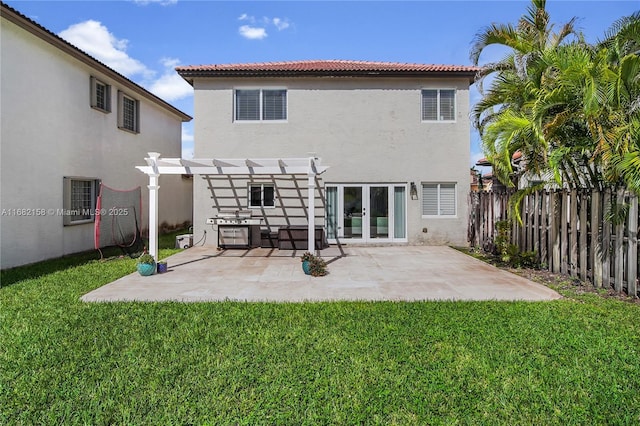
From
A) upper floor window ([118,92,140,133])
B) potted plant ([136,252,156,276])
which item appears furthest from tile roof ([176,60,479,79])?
potted plant ([136,252,156,276])

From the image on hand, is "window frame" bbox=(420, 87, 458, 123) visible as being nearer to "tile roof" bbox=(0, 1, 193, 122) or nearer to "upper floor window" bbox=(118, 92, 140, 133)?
"tile roof" bbox=(0, 1, 193, 122)

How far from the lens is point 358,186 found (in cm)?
1393

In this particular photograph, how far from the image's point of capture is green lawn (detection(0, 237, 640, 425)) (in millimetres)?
3316

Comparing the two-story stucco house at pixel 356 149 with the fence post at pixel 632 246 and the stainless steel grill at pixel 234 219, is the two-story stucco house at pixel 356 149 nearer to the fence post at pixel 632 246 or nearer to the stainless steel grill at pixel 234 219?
the stainless steel grill at pixel 234 219

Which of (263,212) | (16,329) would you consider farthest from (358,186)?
(16,329)

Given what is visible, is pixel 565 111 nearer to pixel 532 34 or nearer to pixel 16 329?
pixel 532 34

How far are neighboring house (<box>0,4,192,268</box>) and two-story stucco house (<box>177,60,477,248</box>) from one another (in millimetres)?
3745

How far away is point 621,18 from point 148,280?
1181cm

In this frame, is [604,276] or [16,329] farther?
[604,276]

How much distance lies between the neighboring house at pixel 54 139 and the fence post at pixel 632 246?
48.2 feet

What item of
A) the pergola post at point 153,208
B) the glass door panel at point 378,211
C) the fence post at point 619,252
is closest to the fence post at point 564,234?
the fence post at point 619,252

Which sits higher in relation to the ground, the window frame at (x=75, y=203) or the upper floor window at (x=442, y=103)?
the upper floor window at (x=442, y=103)

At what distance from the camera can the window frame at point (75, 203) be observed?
11.7 meters
